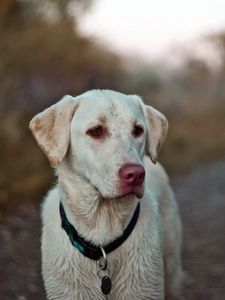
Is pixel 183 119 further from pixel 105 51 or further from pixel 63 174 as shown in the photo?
pixel 63 174

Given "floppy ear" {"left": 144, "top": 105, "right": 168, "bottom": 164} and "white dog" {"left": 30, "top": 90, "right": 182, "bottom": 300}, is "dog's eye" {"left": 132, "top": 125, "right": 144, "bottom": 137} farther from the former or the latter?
"floppy ear" {"left": 144, "top": 105, "right": 168, "bottom": 164}

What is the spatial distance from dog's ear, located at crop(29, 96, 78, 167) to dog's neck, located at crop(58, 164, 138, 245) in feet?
0.70

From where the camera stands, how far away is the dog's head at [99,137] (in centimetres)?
418

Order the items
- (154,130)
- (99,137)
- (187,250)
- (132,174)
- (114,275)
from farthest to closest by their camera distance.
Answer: (187,250) < (154,130) < (114,275) < (99,137) < (132,174)

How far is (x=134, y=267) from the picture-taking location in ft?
14.8

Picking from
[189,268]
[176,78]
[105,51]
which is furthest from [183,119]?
[189,268]

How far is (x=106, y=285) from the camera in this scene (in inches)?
174

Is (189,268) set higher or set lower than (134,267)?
lower

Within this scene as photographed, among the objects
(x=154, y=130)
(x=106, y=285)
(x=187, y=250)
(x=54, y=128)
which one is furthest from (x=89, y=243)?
(x=187, y=250)

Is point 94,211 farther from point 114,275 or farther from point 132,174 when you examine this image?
point 132,174

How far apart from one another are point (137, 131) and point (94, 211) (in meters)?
0.62

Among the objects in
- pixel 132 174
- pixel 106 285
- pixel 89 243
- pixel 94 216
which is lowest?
pixel 106 285

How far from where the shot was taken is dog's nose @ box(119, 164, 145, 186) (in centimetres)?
404

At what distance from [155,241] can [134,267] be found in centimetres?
26
